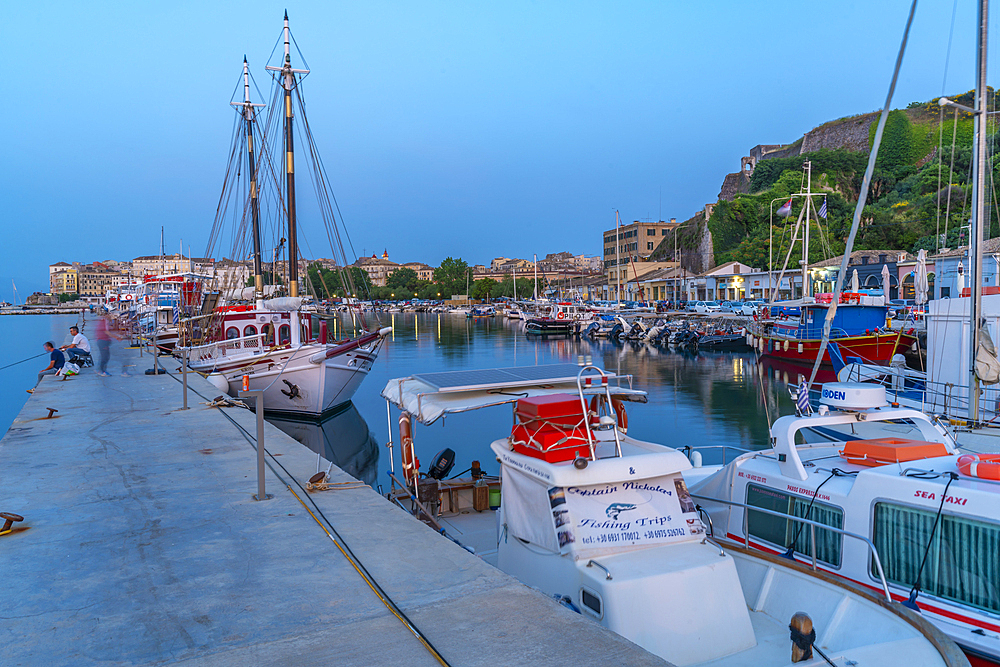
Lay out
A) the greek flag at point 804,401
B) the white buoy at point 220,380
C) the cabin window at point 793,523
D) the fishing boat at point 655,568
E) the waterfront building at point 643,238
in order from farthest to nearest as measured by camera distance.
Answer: the waterfront building at point 643,238
the white buoy at point 220,380
the greek flag at point 804,401
the cabin window at point 793,523
the fishing boat at point 655,568

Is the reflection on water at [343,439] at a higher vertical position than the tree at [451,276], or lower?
lower

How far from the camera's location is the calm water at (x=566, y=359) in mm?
23812

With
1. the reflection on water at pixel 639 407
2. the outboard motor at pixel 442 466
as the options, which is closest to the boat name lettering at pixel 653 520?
the reflection on water at pixel 639 407

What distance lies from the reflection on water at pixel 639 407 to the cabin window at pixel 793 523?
15.1ft

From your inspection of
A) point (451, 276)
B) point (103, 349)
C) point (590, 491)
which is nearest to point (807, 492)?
point (590, 491)

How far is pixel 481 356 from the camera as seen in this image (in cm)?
5656

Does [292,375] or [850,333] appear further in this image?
[850,333]

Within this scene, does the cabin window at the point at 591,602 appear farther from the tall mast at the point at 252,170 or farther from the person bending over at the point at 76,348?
the tall mast at the point at 252,170

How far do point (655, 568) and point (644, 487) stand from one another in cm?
99

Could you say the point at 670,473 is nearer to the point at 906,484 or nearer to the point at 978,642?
the point at 906,484

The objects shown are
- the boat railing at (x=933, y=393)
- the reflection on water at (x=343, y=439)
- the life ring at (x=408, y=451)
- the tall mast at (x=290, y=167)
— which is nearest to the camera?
the life ring at (x=408, y=451)

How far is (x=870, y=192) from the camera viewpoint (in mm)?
97938

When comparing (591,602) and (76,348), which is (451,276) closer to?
(76,348)

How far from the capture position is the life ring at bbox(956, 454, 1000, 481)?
22.9 ft
